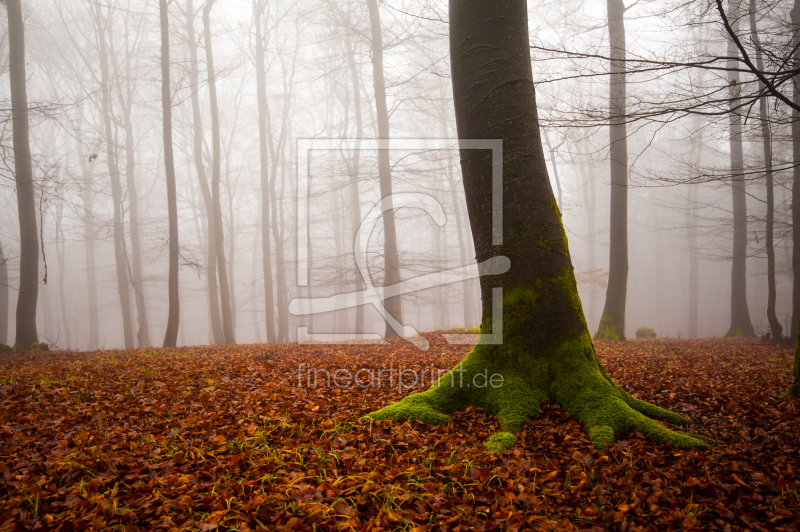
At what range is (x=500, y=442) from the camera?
2777 millimetres

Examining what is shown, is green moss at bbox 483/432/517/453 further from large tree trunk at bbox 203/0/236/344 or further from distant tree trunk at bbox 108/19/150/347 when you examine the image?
distant tree trunk at bbox 108/19/150/347

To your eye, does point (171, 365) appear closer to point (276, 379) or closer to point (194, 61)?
point (276, 379)

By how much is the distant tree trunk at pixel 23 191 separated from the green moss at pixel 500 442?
11.0 meters

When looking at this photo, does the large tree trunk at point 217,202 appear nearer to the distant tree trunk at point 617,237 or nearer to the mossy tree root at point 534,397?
the mossy tree root at point 534,397

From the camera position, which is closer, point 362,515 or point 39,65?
point 362,515

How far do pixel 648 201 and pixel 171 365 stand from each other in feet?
113

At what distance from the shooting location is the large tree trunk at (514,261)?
3240 mm

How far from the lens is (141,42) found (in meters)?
16.6

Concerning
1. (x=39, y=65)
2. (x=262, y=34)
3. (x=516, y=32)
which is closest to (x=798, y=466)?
(x=516, y=32)

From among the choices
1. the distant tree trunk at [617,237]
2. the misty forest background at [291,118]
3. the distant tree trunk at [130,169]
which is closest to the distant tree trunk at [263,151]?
the misty forest background at [291,118]

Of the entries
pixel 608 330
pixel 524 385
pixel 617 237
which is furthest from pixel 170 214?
pixel 608 330

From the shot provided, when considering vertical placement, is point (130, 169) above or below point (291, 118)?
below

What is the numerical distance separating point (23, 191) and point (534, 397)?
39.2ft

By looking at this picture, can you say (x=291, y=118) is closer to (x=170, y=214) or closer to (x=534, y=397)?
(x=170, y=214)
